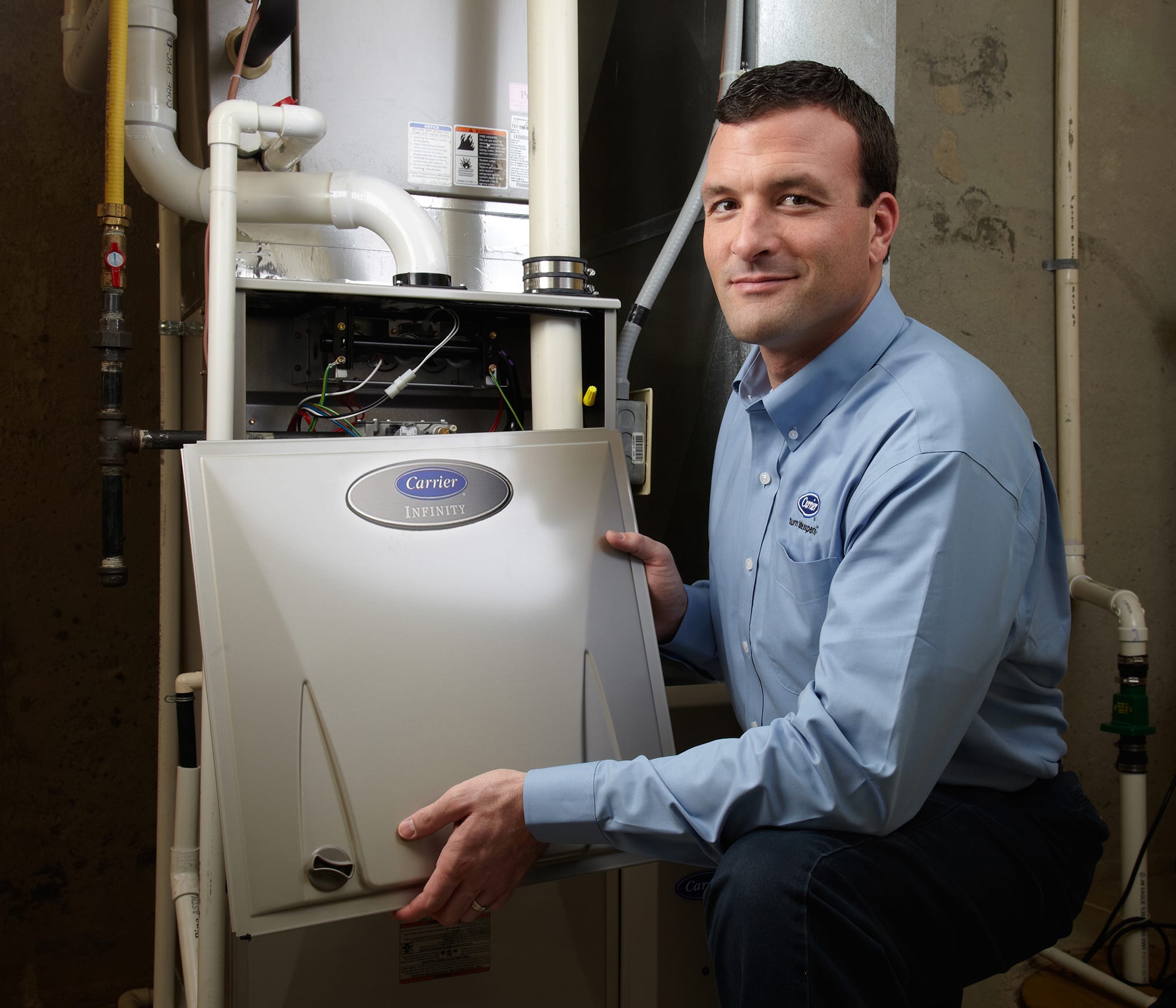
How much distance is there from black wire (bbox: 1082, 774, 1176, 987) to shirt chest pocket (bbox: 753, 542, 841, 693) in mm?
1208

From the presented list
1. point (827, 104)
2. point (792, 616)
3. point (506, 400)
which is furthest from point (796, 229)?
point (506, 400)

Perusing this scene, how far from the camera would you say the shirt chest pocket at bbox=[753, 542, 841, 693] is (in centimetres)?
107

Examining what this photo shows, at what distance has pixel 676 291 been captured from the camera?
1.83 m

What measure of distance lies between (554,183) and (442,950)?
3.33ft

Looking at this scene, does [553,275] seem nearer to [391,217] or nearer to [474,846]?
[391,217]

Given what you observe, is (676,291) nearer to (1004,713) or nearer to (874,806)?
(1004,713)

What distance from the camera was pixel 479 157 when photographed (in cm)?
157

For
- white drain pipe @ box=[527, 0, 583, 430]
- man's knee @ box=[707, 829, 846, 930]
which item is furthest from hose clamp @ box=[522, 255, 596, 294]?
man's knee @ box=[707, 829, 846, 930]

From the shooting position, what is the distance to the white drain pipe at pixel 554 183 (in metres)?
1.39

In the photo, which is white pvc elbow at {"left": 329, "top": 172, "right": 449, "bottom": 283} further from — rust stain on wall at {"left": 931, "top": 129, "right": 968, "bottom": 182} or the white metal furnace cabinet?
rust stain on wall at {"left": 931, "top": 129, "right": 968, "bottom": 182}

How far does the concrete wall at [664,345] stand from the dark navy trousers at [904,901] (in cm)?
85

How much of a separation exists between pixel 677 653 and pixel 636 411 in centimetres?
37

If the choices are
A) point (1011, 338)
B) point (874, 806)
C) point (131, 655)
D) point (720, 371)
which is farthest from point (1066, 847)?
point (131, 655)

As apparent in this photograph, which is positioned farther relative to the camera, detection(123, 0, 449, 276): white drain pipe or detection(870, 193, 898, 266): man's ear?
detection(123, 0, 449, 276): white drain pipe
